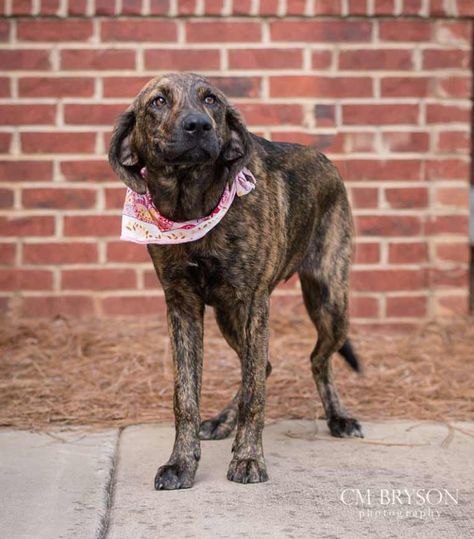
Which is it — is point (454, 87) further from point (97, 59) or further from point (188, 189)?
point (188, 189)

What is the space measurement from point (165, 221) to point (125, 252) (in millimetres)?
2349

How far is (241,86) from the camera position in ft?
21.2

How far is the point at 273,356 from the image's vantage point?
612cm

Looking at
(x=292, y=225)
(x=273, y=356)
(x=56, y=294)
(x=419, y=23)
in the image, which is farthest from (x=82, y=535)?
(x=419, y=23)

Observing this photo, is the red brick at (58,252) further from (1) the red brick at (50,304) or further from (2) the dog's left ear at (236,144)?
(2) the dog's left ear at (236,144)

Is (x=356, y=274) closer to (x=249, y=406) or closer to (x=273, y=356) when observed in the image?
(x=273, y=356)

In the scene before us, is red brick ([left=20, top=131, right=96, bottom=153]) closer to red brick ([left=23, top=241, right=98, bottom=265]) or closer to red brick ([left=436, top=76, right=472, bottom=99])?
red brick ([left=23, top=241, right=98, bottom=265])

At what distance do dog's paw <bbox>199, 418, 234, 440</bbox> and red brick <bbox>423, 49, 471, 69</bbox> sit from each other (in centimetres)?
284

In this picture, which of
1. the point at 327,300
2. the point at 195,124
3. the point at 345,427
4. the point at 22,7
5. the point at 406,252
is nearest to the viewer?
the point at 195,124

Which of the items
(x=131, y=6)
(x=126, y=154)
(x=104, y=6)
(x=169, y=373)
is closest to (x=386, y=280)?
(x=169, y=373)

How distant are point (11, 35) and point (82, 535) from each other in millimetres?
3855

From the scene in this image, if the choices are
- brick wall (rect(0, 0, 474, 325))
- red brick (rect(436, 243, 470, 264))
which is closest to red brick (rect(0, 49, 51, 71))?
brick wall (rect(0, 0, 474, 325))

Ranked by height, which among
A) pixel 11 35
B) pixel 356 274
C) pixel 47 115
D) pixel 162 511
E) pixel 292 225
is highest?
pixel 11 35

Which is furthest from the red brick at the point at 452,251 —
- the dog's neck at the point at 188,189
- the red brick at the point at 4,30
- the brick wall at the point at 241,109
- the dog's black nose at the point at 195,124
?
the dog's black nose at the point at 195,124
